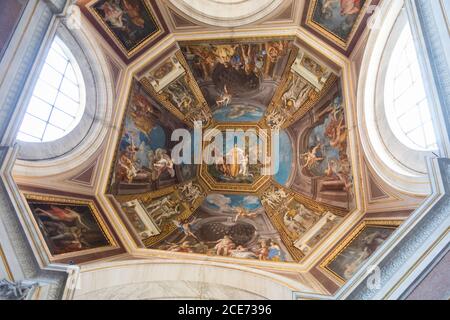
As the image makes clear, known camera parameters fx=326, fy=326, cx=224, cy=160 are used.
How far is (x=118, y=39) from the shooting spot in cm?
992

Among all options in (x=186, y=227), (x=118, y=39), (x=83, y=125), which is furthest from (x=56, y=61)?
(x=186, y=227)

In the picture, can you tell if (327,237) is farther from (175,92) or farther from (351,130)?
(175,92)

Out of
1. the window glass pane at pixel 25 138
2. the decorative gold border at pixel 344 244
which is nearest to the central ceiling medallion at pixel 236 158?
the decorative gold border at pixel 344 244

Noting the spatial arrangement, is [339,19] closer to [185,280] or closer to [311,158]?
[311,158]

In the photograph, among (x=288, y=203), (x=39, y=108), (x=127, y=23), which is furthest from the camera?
(x=288, y=203)

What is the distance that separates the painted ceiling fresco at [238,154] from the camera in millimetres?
10422

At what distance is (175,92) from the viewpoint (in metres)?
11.7

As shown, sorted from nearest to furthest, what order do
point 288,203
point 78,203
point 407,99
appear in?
point 407,99 → point 78,203 → point 288,203

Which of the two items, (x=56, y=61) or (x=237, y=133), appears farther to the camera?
(x=237, y=133)

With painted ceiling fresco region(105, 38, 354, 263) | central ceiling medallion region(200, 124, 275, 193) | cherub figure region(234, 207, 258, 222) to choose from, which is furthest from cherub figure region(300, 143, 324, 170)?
cherub figure region(234, 207, 258, 222)

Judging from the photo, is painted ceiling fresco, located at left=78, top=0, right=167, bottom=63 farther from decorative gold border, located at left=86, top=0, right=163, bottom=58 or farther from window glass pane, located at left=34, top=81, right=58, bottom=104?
window glass pane, located at left=34, top=81, right=58, bottom=104

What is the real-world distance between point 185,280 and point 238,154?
5484 millimetres

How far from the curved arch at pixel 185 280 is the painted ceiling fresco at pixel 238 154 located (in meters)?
1.05
